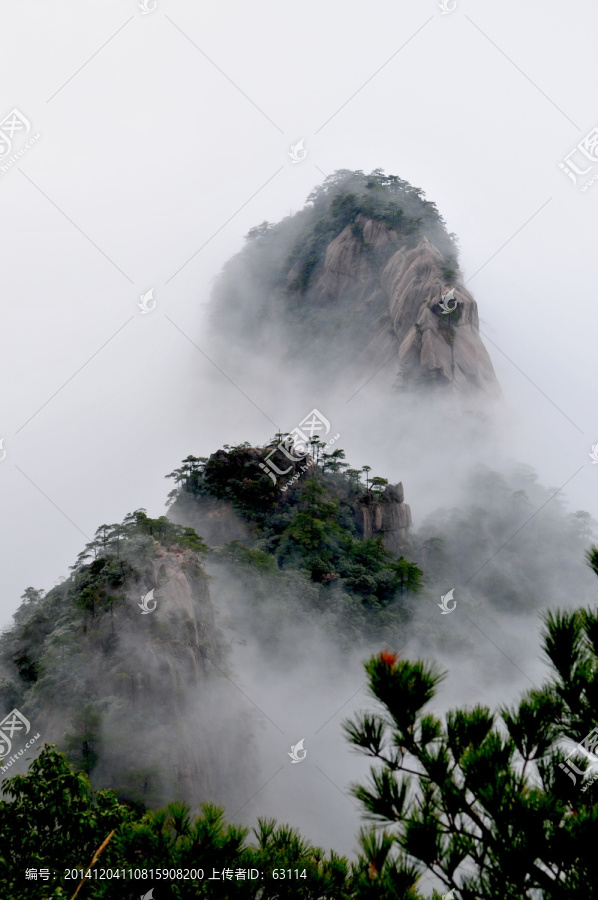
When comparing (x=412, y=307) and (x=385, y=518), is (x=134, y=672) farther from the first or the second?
(x=412, y=307)

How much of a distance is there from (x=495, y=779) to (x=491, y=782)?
0.07ft

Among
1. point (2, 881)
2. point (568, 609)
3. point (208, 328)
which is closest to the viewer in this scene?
point (568, 609)

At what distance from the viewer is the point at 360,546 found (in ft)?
73.7

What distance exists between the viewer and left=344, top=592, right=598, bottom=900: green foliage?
2375 mm

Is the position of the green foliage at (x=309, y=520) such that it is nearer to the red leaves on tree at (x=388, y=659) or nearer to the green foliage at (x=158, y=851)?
the green foliage at (x=158, y=851)

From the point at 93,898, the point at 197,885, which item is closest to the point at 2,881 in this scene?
the point at 93,898

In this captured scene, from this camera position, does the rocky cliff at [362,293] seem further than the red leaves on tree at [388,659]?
Yes

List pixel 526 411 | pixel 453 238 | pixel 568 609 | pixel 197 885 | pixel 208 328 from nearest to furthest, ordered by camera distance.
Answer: pixel 568 609
pixel 197 885
pixel 526 411
pixel 453 238
pixel 208 328

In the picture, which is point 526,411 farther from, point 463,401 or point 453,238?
point 453,238

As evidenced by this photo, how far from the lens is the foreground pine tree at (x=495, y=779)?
2.38 metres

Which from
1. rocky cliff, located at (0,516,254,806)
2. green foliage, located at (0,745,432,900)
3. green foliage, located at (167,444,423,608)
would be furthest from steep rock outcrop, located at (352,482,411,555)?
green foliage, located at (0,745,432,900)

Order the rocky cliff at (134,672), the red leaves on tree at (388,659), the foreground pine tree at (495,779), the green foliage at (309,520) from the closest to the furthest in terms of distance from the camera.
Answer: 1. the foreground pine tree at (495,779)
2. the red leaves on tree at (388,659)
3. the rocky cliff at (134,672)
4. the green foliage at (309,520)

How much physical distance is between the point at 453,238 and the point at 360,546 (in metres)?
23.7

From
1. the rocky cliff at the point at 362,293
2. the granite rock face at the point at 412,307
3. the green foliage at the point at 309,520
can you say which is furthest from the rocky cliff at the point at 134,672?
the rocky cliff at the point at 362,293
